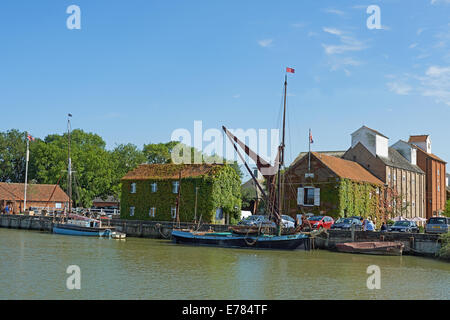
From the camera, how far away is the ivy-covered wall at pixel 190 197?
54.8 metres

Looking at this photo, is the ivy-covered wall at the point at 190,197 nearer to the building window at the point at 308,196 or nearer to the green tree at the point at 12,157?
the building window at the point at 308,196

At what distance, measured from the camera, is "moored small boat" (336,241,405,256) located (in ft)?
126

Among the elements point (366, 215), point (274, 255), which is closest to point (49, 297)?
point (274, 255)

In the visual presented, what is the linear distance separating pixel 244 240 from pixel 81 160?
54343 millimetres

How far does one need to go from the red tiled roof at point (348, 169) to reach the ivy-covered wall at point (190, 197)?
441 inches

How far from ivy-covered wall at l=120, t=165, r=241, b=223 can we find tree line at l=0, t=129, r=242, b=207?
63.4 ft

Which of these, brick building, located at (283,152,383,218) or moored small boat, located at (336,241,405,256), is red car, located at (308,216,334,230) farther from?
brick building, located at (283,152,383,218)

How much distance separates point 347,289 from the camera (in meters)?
23.4

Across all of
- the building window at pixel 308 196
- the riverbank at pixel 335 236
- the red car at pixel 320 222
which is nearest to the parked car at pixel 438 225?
the riverbank at pixel 335 236

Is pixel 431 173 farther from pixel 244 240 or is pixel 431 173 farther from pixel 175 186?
pixel 244 240

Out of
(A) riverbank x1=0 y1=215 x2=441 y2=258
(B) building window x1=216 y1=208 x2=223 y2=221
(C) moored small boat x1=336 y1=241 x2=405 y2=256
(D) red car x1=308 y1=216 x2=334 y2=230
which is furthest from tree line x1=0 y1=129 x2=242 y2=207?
(C) moored small boat x1=336 y1=241 x2=405 y2=256

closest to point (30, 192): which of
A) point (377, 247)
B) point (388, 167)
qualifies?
point (388, 167)
